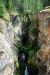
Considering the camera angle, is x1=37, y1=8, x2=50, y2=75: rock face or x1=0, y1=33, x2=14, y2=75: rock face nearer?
x1=0, y1=33, x2=14, y2=75: rock face

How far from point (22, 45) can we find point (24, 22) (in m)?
7.93

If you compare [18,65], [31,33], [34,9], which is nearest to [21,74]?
[18,65]

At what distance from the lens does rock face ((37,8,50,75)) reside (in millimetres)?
33806

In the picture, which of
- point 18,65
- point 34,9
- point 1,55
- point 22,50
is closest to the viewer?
point 1,55

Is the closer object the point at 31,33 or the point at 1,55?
the point at 1,55

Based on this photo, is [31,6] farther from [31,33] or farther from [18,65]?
[18,65]

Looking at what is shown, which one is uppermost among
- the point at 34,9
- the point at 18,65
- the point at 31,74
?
the point at 34,9

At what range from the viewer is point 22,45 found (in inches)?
1555

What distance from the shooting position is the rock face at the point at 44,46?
1331 inches

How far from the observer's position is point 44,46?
113 ft

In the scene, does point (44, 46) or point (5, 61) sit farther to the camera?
point (44, 46)

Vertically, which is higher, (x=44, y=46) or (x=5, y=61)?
(x=5, y=61)

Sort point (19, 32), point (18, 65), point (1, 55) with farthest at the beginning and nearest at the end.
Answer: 1. point (19, 32)
2. point (18, 65)
3. point (1, 55)

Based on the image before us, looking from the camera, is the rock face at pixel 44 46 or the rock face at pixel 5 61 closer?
the rock face at pixel 5 61
